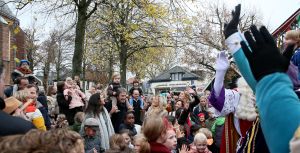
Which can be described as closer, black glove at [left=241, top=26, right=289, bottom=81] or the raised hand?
black glove at [left=241, top=26, right=289, bottom=81]

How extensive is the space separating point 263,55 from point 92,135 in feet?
18.6

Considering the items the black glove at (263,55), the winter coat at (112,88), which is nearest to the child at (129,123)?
the winter coat at (112,88)

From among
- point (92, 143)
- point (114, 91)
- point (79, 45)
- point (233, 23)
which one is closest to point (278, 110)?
point (233, 23)

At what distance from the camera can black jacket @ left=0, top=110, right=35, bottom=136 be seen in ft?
8.39

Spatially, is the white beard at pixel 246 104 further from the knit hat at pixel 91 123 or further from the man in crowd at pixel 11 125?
the knit hat at pixel 91 123

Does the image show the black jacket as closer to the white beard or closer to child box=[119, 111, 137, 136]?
the white beard

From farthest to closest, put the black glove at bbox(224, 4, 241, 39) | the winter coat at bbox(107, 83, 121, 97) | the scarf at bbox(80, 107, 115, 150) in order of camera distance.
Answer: the winter coat at bbox(107, 83, 121, 97) < the scarf at bbox(80, 107, 115, 150) < the black glove at bbox(224, 4, 241, 39)

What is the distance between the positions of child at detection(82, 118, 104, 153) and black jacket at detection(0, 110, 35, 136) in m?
4.23

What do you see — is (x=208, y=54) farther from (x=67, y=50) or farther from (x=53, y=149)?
(x=53, y=149)

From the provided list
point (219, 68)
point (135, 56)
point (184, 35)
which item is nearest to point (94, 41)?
point (135, 56)

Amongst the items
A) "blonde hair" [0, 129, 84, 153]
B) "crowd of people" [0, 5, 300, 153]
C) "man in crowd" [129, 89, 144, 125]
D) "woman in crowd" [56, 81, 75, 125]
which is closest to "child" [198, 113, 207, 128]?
"crowd of people" [0, 5, 300, 153]

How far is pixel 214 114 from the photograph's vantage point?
15.1 ft

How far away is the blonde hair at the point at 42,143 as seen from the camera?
1.83 metres

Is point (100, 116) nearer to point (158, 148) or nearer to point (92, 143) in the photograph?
point (92, 143)
